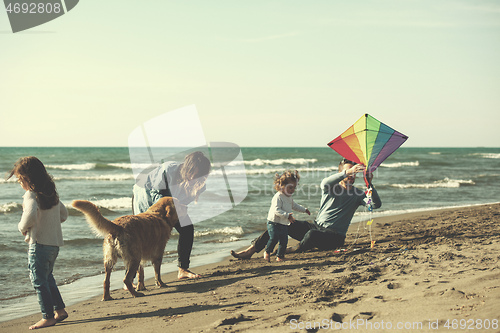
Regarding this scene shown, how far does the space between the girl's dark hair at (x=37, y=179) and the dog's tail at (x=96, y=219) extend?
325mm

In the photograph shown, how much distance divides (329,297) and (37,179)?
116 inches

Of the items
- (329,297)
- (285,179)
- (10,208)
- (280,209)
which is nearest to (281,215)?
(280,209)

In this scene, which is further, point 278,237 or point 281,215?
point 278,237

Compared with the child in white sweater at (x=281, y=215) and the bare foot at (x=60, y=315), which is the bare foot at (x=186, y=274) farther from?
the bare foot at (x=60, y=315)

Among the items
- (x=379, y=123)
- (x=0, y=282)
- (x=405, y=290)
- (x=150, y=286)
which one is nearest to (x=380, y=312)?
(x=405, y=290)

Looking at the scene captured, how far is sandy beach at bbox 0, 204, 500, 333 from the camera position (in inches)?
129

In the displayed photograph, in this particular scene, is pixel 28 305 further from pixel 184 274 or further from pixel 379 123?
pixel 379 123

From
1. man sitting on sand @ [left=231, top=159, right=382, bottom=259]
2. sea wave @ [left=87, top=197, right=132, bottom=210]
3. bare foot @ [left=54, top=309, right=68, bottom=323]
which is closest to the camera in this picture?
bare foot @ [left=54, top=309, right=68, bottom=323]

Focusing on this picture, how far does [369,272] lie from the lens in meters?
5.02

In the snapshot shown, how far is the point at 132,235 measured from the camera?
4.98 m

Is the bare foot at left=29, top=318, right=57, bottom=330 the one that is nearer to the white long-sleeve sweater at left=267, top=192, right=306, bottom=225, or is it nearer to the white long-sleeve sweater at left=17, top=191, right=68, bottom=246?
the white long-sleeve sweater at left=17, top=191, right=68, bottom=246

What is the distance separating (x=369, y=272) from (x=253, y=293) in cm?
134

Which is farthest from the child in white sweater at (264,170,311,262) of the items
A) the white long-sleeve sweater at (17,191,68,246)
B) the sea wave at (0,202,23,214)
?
the sea wave at (0,202,23,214)

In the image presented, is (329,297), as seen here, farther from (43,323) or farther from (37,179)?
(37,179)
